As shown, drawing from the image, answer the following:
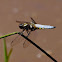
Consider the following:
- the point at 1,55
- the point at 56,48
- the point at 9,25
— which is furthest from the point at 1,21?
the point at 56,48

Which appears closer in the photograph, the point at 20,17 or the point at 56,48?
the point at 56,48

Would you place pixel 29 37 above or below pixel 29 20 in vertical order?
above

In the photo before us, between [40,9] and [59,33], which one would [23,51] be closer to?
[59,33]

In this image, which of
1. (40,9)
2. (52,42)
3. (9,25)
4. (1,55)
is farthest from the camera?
(40,9)

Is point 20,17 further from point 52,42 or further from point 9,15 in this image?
point 52,42

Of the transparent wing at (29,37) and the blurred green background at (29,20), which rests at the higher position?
the transparent wing at (29,37)

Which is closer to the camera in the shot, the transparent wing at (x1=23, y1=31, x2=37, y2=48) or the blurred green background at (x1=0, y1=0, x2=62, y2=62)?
the transparent wing at (x1=23, y1=31, x2=37, y2=48)

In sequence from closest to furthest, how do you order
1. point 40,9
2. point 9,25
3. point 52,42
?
1. point 52,42
2. point 9,25
3. point 40,9

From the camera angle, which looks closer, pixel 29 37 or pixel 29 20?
pixel 29 37

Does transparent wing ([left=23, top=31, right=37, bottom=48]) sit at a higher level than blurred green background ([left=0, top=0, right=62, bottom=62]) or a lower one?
higher

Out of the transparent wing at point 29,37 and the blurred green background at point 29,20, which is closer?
the transparent wing at point 29,37
